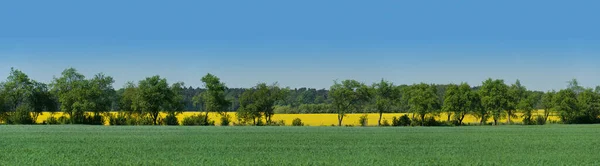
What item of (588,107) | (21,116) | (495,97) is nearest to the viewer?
(21,116)

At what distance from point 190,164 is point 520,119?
102 metres

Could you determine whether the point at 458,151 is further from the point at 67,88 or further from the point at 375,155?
the point at 67,88

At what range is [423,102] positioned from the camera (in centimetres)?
10219

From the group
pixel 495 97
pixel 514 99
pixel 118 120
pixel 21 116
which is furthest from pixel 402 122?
pixel 21 116

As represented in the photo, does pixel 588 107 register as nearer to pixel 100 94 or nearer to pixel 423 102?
pixel 423 102

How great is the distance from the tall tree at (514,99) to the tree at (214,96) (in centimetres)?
5161

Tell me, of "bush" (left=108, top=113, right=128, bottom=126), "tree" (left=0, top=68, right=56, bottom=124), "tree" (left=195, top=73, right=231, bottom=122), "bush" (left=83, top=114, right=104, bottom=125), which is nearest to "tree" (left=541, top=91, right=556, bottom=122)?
"tree" (left=195, top=73, right=231, bottom=122)

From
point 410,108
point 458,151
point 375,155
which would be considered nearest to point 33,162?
point 375,155

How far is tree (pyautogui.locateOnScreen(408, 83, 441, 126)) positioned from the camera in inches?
4035

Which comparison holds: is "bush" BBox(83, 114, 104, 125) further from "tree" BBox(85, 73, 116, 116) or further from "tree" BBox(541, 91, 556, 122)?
"tree" BBox(541, 91, 556, 122)

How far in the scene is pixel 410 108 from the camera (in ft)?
344

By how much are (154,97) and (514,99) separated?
65707 millimetres

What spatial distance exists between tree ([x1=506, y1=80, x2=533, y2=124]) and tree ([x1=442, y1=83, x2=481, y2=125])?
6.05 meters

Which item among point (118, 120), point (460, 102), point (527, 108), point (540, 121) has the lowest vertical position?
point (540, 121)
